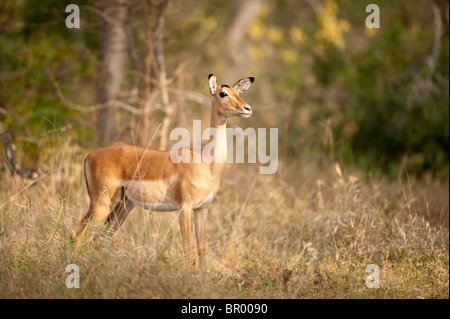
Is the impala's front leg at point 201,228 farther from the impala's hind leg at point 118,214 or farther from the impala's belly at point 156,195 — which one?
the impala's hind leg at point 118,214

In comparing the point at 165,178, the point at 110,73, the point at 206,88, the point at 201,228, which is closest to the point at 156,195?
the point at 165,178

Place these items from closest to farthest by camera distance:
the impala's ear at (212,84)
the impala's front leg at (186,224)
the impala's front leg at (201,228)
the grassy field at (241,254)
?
the grassy field at (241,254)
the impala's front leg at (186,224)
the impala's ear at (212,84)
the impala's front leg at (201,228)

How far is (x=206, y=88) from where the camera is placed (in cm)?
1326

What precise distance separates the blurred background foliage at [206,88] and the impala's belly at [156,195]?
10.1ft

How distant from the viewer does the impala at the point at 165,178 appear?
5.96 meters

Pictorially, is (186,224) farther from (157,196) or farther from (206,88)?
(206,88)

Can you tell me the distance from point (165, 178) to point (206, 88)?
7372mm

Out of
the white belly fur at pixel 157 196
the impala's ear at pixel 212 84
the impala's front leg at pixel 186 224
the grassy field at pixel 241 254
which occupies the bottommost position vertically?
the grassy field at pixel 241 254

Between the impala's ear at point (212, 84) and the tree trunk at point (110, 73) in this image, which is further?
the tree trunk at point (110, 73)

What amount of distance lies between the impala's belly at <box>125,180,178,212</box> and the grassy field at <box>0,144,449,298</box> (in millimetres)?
194

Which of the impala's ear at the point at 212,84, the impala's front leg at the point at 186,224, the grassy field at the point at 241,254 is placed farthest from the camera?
the impala's ear at the point at 212,84

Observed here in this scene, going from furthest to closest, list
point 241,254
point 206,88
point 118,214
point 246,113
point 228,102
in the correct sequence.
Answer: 1. point 206,88
2. point 241,254
3. point 118,214
4. point 228,102
5. point 246,113

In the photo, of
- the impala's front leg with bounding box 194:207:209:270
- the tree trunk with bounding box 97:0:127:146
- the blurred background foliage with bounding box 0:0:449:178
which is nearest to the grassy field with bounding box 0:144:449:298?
the impala's front leg with bounding box 194:207:209:270

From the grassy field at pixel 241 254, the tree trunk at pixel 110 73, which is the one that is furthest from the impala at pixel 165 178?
the tree trunk at pixel 110 73
